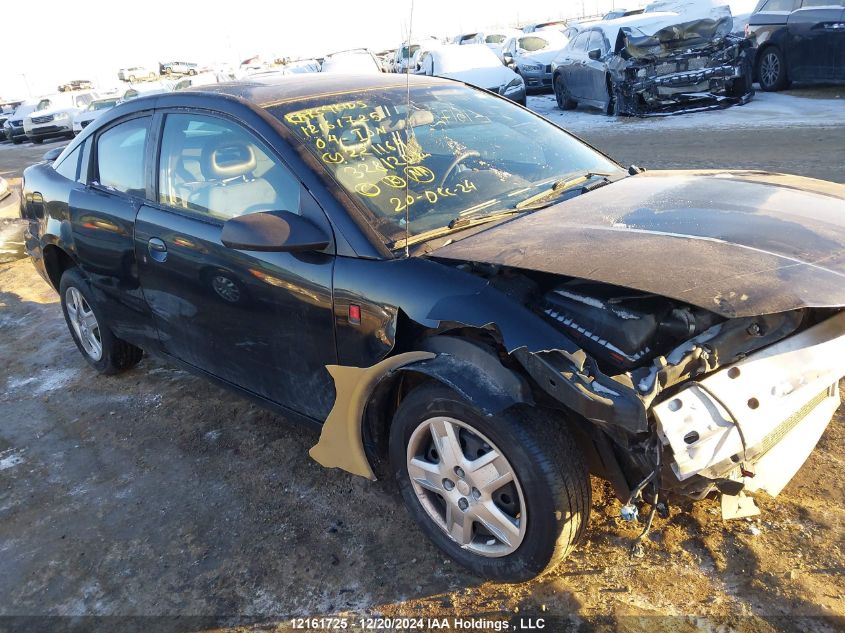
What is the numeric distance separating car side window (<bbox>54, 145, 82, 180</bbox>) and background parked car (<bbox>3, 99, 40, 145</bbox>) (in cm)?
2244

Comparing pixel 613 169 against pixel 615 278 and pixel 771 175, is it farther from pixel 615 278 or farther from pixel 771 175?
pixel 615 278

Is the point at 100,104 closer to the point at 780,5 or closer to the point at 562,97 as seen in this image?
the point at 562,97

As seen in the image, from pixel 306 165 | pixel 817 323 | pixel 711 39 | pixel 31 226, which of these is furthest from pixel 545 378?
pixel 711 39

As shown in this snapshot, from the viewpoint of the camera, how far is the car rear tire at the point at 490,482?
2225 millimetres

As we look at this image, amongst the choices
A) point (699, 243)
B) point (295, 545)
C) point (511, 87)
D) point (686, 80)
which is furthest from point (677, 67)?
point (295, 545)

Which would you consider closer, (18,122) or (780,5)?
(780,5)

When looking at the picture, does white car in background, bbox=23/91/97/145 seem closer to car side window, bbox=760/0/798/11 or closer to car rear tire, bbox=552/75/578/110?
car rear tire, bbox=552/75/578/110

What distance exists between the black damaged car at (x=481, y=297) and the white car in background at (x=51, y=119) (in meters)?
22.1

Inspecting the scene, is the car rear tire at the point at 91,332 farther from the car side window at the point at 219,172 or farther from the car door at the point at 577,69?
the car door at the point at 577,69

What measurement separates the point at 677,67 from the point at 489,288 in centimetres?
1067

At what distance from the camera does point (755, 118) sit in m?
10.8

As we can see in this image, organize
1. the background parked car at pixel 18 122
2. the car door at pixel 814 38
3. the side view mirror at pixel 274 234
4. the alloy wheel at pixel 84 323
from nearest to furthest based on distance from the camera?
the side view mirror at pixel 274 234 < the alloy wheel at pixel 84 323 < the car door at pixel 814 38 < the background parked car at pixel 18 122

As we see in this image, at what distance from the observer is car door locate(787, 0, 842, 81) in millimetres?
11148

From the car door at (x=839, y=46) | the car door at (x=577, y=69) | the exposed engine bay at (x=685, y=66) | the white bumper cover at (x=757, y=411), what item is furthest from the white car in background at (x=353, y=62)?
the white bumper cover at (x=757, y=411)
